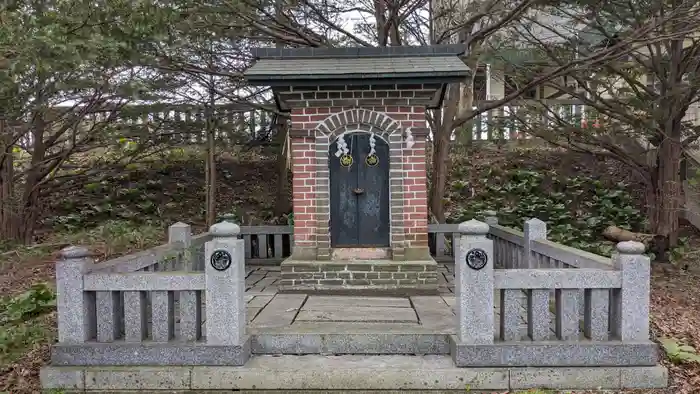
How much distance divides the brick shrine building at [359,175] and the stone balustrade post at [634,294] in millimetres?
2559

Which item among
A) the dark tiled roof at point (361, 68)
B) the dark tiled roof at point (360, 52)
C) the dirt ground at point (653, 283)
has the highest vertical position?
the dark tiled roof at point (360, 52)

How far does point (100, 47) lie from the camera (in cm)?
544

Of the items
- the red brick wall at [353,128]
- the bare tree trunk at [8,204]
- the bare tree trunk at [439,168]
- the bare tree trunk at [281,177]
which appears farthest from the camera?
the bare tree trunk at [281,177]

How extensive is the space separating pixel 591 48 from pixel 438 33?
124 inches

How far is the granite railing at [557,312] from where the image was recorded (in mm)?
4203

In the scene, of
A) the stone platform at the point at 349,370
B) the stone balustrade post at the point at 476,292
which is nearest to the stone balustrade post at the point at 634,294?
the stone platform at the point at 349,370

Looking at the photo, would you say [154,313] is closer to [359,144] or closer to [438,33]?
[359,144]

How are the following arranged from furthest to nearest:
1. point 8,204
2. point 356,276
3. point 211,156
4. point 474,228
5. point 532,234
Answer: point 211,156 → point 8,204 → point 356,276 → point 532,234 → point 474,228

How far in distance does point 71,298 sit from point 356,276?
11.0ft

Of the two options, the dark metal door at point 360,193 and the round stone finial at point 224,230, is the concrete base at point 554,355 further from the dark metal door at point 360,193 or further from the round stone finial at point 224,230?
the dark metal door at point 360,193

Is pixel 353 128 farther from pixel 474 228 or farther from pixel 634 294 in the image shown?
pixel 634 294

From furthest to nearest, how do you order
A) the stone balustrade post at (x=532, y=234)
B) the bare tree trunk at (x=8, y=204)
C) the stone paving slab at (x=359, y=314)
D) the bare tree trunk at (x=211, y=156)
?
the bare tree trunk at (x=211, y=156), the bare tree trunk at (x=8, y=204), the stone balustrade post at (x=532, y=234), the stone paving slab at (x=359, y=314)

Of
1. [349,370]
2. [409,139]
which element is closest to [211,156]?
[409,139]

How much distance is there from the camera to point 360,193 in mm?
6676
